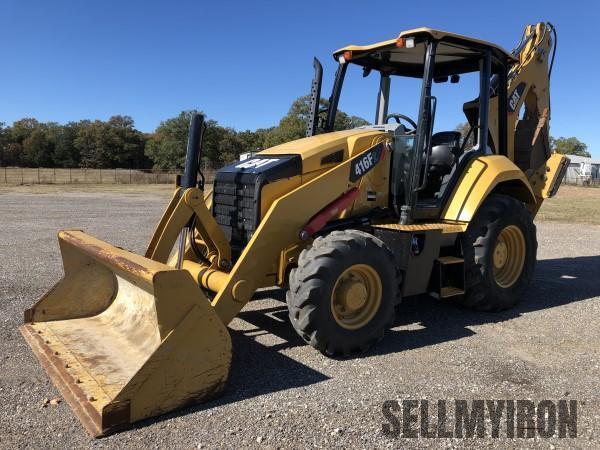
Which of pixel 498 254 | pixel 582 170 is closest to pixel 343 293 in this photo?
pixel 498 254

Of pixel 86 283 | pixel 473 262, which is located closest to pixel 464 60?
pixel 473 262

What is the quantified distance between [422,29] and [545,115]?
319 cm

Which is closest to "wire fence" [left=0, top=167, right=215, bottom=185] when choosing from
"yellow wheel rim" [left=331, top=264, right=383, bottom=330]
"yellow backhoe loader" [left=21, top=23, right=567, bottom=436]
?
"yellow backhoe loader" [left=21, top=23, right=567, bottom=436]

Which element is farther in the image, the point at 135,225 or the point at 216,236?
the point at 135,225

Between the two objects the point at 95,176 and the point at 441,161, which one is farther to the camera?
the point at 95,176

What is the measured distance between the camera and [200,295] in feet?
11.6

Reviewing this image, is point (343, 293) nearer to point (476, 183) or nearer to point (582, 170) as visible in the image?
point (476, 183)

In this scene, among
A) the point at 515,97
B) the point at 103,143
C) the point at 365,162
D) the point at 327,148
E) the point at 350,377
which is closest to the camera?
the point at 350,377

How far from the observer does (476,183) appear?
5.61 metres

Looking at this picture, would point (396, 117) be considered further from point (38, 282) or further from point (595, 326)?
point (38, 282)

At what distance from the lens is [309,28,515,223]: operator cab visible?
5270mm

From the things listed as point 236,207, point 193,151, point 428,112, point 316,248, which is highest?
point 428,112

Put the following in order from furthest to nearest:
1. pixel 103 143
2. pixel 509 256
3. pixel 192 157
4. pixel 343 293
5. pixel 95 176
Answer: pixel 103 143 → pixel 95 176 → pixel 509 256 → pixel 192 157 → pixel 343 293

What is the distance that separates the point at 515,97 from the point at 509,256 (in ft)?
7.27
